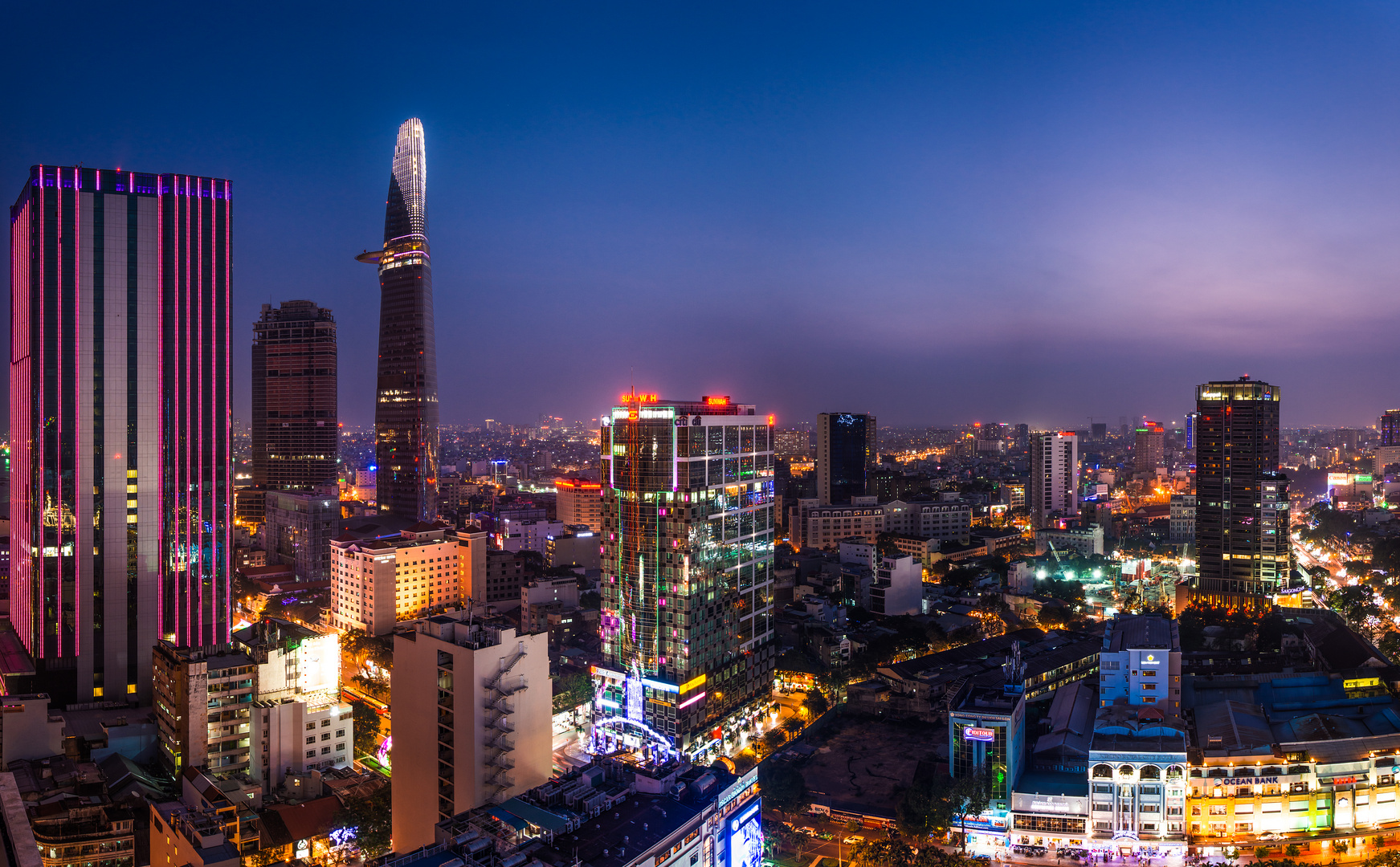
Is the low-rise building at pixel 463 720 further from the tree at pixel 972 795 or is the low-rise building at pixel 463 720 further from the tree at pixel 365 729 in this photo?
the tree at pixel 972 795

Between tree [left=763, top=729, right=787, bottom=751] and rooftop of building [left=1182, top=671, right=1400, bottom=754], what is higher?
rooftop of building [left=1182, top=671, right=1400, bottom=754]

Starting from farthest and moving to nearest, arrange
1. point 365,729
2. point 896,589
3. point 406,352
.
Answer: point 406,352 → point 896,589 → point 365,729

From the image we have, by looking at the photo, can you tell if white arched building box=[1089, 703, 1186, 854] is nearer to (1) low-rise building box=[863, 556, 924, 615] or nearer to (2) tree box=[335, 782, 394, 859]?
(2) tree box=[335, 782, 394, 859]

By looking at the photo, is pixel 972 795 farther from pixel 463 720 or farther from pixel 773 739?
pixel 463 720

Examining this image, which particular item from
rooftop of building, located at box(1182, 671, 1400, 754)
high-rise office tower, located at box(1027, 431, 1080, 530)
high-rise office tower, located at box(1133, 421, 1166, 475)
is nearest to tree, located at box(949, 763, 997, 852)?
rooftop of building, located at box(1182, 671, 1400, 754)

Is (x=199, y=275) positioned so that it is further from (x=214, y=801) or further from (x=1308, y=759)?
(x=1308, y=759)

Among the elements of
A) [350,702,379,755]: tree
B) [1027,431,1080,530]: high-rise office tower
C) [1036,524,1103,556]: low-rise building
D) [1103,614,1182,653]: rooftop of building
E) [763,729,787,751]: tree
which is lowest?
[763,729,787,751]: tree

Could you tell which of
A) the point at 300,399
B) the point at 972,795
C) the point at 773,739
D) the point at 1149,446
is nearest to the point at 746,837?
the point at 972,795

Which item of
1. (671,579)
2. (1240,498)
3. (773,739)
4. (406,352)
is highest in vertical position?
(406,352)
